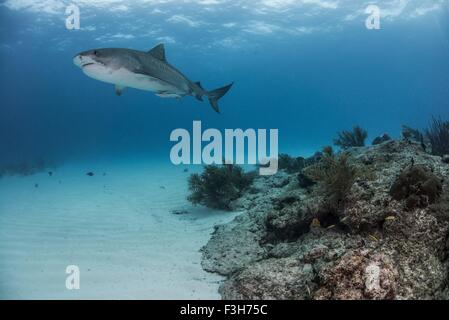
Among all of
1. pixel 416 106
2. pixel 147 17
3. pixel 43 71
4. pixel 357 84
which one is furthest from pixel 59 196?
pixel 416 106

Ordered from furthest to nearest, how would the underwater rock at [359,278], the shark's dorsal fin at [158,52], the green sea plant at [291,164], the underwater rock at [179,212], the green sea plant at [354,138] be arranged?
the green sea plant at [291,164]
the green sea plant at [354,138]
the underwater rock at [179,212]
the shark's dorsal fin at [158,52]
the underwater rock at [359,278]

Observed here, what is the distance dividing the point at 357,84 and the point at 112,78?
5315 inches

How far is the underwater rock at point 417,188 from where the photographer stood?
4.80 metres

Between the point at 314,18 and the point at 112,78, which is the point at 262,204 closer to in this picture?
the point at 112,78

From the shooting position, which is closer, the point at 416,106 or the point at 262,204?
the point at 262,204

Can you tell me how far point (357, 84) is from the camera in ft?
420

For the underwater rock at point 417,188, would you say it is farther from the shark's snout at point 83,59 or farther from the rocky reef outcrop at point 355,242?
the shark's snout at point 83,59

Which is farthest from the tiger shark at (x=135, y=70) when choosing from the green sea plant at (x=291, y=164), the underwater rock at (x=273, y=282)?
the green sea plant at (x=291, y=164)

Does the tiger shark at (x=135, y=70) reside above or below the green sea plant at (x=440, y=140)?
above

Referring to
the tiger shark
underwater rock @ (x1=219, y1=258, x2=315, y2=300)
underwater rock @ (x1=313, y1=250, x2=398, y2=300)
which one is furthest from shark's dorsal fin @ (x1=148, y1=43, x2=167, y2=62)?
underwater rock @ (x1=313, y1=250, x2=398, y2=300)

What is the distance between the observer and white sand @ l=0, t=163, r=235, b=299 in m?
5.12

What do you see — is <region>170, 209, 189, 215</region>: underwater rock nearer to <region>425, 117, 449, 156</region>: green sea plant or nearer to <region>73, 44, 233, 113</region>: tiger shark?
<region>73, 44, 233, 113</region>: tiger shark

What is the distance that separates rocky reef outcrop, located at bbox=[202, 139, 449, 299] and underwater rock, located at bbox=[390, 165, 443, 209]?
0.5 inches

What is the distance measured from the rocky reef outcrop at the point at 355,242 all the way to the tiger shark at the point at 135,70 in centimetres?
340
